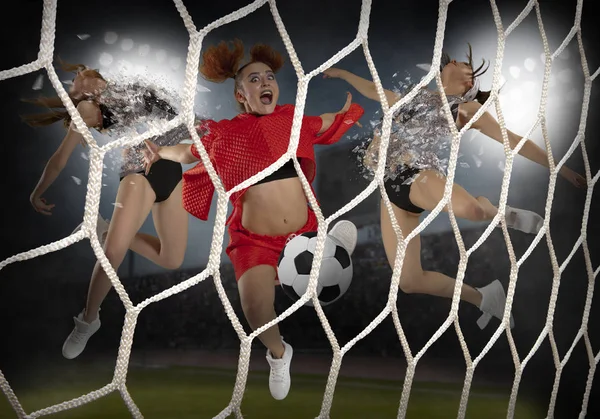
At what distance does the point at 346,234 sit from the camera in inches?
22.7

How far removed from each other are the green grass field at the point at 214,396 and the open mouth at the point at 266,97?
27cm

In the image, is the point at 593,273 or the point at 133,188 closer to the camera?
the point at 133,188

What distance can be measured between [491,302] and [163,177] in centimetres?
38

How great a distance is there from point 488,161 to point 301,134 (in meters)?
0.22

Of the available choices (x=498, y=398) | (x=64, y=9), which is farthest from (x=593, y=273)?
(x=64, y=9)

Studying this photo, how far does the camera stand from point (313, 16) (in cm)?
56

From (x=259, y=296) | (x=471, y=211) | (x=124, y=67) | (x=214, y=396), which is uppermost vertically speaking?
(x=124, y=67)

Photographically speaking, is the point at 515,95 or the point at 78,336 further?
the point at 515,95

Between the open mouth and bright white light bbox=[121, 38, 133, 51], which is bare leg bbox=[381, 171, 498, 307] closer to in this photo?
the open mouth

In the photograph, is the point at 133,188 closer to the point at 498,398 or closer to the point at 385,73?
the point at 385,73

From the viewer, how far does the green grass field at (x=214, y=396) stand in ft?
1.75

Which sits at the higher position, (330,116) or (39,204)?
(330,116)

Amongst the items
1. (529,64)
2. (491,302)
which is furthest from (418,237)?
(529,64)

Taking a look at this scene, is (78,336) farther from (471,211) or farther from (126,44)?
(471,211)
